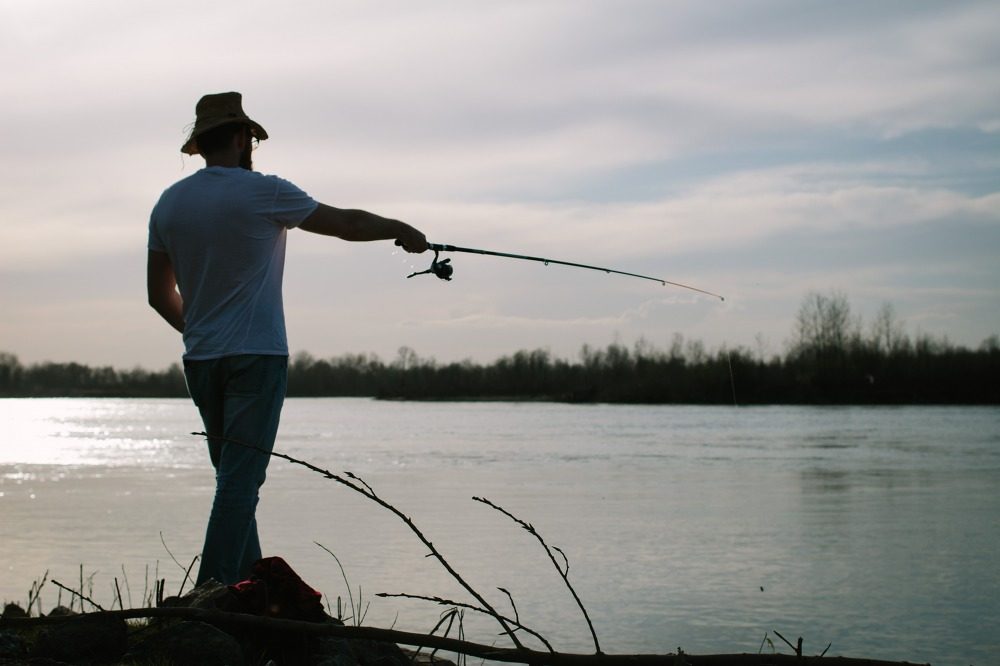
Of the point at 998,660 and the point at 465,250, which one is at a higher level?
the point at 465,250

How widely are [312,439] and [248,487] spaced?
21.1 metres

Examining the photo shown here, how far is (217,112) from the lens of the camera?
342 cm

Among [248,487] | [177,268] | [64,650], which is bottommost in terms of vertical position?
[64,650]

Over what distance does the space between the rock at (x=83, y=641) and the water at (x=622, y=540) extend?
1473mm

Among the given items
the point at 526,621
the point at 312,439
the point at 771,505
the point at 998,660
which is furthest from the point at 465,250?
the point at 312,439

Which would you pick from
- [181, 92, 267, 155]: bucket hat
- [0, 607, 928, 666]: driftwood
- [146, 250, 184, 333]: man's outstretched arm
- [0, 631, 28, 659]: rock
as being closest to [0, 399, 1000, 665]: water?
[146, 250, 184, 333]: man's outstretched arm

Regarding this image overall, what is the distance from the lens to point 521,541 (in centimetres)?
775

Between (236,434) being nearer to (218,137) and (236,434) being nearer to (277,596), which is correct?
(277,596)

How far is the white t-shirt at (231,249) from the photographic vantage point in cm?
331

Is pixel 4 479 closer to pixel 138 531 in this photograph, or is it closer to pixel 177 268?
pixel 138 531

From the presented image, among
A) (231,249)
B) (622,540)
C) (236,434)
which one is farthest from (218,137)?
(622,540)

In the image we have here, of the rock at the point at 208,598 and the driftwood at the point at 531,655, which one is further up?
the driftwood at the point at 531,655

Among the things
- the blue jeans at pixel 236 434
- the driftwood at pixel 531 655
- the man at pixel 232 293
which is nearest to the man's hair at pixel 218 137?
the man at pixel 232 293

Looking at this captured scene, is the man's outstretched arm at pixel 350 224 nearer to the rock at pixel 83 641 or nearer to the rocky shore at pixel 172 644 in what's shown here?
the rocky shore at pixel 172 644
